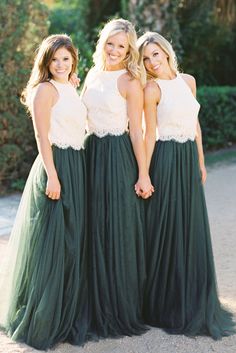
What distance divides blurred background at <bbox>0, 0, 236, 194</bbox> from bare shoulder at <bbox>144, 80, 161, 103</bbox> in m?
4.18

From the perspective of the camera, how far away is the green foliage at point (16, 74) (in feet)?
26.1

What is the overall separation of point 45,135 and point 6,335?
1239 mm

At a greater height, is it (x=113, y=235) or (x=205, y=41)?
(x=205, y=41)

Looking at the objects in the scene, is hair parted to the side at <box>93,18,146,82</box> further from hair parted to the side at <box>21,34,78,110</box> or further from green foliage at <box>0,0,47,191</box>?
green foliage at <box>0,0,47,191</box>

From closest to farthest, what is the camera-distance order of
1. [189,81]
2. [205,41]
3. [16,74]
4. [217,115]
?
1. [189,81]
2. [16,74]
3. [217,115]
4. [205,41]

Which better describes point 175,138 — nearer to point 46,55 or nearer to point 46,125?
point 46,125

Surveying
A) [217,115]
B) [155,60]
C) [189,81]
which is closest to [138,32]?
[217,115]

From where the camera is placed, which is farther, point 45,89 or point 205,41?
point 205,41

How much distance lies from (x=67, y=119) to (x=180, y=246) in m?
1.04

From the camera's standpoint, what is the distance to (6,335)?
12.9ft

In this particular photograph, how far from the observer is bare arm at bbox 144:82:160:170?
12.8 ft

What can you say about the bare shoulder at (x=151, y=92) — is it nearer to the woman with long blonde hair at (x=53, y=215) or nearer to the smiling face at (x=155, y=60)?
the smiling face at (x=155, y=60)

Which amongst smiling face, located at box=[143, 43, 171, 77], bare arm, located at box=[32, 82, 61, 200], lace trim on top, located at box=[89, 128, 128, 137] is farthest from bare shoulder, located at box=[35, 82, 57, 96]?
smiling face, located at box=[143, 43, 171, 77]

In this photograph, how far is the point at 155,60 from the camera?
12.9 feet
